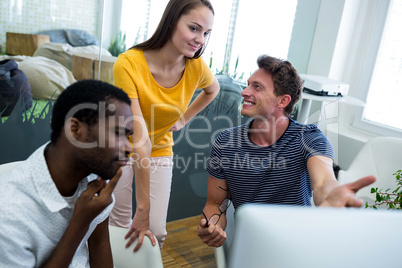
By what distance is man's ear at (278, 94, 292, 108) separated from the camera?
1.65m

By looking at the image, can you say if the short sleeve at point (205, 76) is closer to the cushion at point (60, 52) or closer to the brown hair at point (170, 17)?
the brown hair at point (170, 17)

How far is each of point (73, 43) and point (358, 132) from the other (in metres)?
2.41

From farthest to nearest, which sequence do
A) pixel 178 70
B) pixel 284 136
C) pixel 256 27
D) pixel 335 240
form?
pixel 256 27
pixel 178 70
pixel 284 136
pixel 335 240

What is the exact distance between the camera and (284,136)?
1.56m

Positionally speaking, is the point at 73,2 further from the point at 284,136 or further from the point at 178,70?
the point at 284,136

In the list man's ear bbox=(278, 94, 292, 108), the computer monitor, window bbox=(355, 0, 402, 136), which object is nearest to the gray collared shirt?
the computer monitor

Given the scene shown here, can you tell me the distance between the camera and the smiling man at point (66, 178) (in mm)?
875

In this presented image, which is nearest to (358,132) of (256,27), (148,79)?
(256,27)

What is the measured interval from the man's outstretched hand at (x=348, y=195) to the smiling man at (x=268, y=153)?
2.05ft

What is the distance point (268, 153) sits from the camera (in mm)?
1541

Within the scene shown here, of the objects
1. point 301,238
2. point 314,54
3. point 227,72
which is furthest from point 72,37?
point 314,54

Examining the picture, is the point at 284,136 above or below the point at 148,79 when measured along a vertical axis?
below

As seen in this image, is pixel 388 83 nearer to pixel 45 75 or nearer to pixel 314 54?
pixel 314 54

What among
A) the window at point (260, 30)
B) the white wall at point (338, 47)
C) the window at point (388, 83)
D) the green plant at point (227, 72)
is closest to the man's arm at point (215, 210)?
the green plant at point (227, 72)
